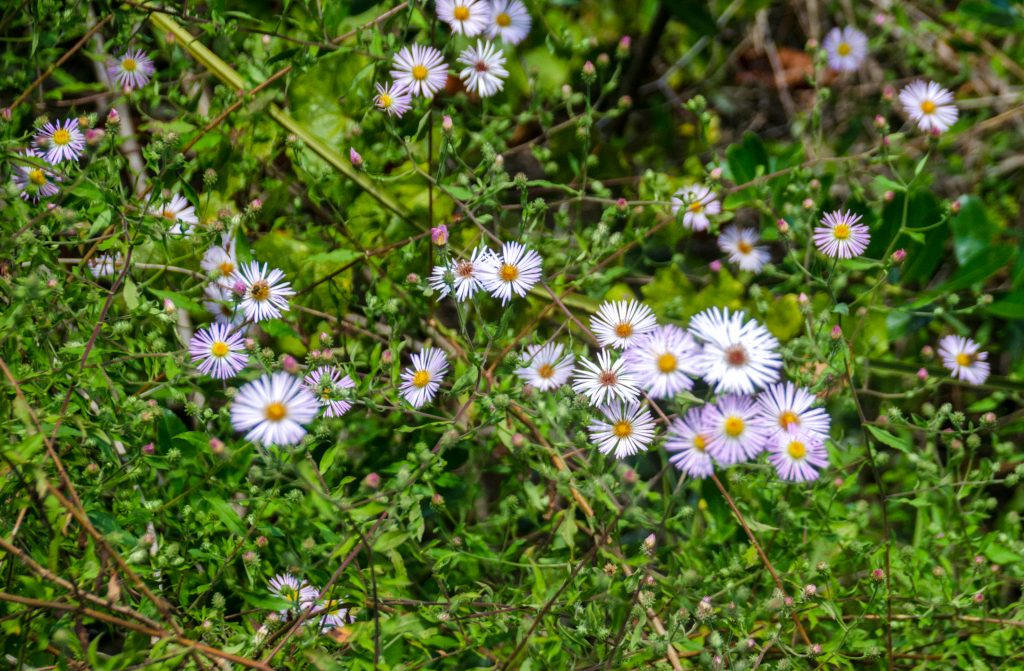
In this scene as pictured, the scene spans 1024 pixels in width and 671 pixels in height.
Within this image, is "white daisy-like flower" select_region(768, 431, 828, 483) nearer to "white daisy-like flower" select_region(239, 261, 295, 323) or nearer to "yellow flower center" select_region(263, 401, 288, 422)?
"yellow flower center" select_region(263, 401, 288, 422)

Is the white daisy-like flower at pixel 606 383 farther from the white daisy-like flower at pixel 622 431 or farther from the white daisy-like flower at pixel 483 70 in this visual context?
the white daisy-like flower at pixel 483 70

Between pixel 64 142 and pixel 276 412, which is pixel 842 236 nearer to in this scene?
pixel 276 412

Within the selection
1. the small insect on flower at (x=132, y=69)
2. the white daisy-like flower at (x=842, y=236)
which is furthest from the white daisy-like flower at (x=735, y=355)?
the small insect on flower at (x=132, y=69)

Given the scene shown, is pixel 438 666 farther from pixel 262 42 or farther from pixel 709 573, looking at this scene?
pixel 262 42

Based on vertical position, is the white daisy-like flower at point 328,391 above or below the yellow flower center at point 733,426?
above

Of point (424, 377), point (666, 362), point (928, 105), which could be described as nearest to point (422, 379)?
point (424, 377)

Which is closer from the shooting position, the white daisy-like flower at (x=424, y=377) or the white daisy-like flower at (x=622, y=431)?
the white daisy-like flower at (x=622, y=431)

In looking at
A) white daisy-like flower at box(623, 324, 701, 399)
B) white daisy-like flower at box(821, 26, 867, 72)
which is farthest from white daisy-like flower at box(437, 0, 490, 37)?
white daisy-like flower at box(821, 26, 867, 72)
